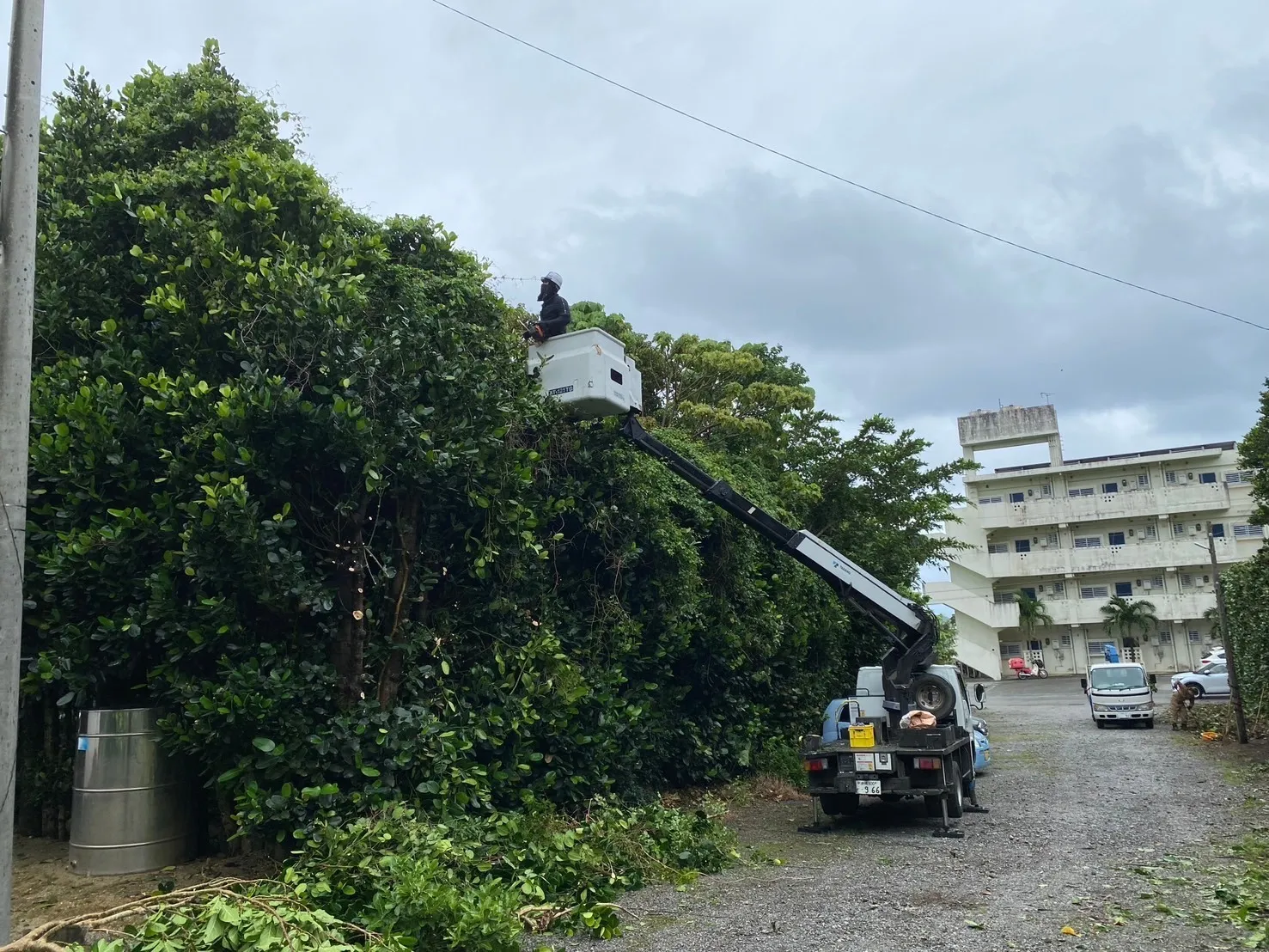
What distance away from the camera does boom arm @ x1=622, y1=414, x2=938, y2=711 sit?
38.5 feet

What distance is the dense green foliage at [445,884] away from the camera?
5.27 meters

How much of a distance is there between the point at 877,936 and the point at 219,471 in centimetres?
635

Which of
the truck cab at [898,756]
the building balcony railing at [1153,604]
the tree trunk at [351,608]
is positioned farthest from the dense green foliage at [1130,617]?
the tree trunk at [351,608]

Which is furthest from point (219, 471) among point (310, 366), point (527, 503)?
point (527, 503)

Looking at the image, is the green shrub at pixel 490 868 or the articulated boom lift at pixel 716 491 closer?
the green shrub at pixel 490 868

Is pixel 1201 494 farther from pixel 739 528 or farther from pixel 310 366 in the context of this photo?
pixel 310 366

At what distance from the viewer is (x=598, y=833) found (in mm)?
8555

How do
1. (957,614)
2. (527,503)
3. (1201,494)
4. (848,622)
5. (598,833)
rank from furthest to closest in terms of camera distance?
(957,614) → (1201,494) → (848,622) → (527,503) → (598,833)

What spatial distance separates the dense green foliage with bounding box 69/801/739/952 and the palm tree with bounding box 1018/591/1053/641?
45.5 metres

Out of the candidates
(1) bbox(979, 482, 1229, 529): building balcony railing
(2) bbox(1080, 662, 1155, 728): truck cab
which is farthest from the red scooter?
(2) bbox(1080, 662, 1155, 728): truck cab

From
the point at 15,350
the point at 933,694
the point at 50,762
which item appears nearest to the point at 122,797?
the point at 50,762

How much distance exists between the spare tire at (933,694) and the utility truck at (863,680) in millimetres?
11

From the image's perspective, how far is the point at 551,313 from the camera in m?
11.3

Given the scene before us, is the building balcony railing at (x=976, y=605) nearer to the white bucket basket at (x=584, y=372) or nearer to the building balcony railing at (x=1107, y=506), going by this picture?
the building balcony railing at (x=1107, y=506)
